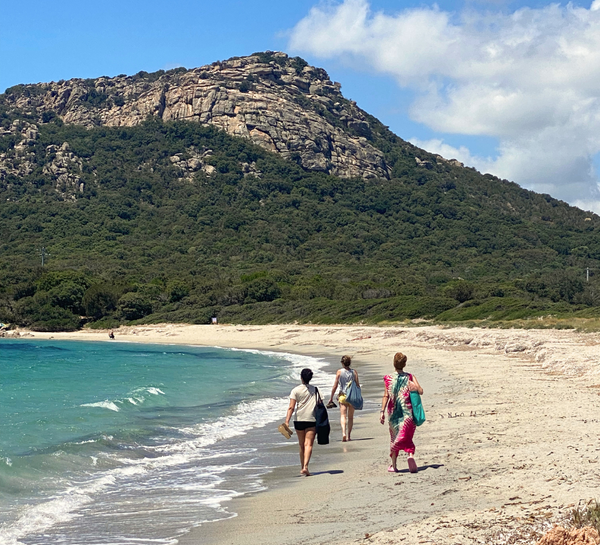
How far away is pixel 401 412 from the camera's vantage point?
882 centimetres

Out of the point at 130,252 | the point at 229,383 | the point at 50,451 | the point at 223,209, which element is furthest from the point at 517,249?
the point at 50,451

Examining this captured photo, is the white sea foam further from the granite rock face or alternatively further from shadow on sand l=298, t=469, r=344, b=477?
the granite rock face

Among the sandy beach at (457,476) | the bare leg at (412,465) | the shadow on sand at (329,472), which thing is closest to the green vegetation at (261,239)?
the sandy beach at (457,476)

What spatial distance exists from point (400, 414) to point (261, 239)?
4337 inches

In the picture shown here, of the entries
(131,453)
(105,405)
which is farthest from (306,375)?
(105,405)

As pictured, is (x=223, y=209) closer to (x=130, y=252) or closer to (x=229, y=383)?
(x=130, y=252)

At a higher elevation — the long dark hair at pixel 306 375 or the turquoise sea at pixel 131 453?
the long dark hair at pixel 306 375

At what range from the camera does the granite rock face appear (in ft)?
529

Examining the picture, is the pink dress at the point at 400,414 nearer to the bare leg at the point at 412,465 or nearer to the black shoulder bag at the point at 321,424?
the bare leg at the point at 412,465

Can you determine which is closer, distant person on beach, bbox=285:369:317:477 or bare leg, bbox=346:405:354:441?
distant person on beach, bbox=285:369:317:477

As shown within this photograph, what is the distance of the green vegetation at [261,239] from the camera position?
6462cm

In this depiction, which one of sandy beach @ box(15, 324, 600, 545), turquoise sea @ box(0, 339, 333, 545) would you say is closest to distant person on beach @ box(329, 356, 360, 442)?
sandy beach @ box(15, 324, 600, 545)

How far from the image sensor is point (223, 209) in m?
131

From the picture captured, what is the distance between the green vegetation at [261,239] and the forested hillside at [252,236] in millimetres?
303
